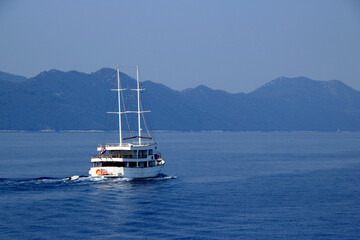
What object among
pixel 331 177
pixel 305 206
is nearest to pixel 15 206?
pixel 305 206

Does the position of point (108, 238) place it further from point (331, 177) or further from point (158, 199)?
point (331, 177)

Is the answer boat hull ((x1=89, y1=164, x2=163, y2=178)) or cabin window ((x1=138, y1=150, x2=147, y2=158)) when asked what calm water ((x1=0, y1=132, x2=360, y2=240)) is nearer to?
boat hull ((x1=89, y1=164, x2=163, y2=178))

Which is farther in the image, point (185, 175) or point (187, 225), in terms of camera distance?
point (185, 175)

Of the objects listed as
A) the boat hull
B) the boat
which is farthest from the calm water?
the boat

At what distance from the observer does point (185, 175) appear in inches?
3413

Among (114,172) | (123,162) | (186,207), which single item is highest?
(123,162)

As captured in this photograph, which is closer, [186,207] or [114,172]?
[186,207]

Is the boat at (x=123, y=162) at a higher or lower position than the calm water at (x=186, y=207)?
higher

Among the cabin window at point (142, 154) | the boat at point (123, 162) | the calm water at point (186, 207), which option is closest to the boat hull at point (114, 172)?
the boat at point (123, 162)

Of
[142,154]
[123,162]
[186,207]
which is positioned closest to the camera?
[186,207]

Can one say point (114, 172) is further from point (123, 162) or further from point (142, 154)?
point (142, 154)

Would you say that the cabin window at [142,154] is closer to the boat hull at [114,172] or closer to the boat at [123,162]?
the boat at [123,162]

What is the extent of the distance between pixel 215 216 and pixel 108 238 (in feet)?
40.7

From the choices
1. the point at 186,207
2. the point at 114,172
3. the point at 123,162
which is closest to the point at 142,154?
the point at 123,162
